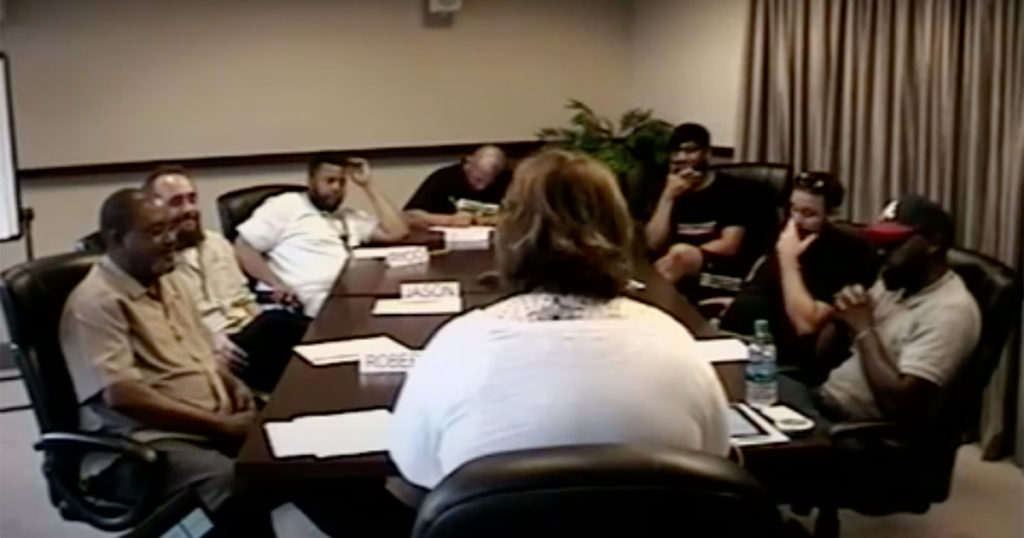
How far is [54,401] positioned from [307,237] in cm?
208

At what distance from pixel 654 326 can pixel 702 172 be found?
133 inches

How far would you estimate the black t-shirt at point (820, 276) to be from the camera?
12.8 ft

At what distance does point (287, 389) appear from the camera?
277 centimetres

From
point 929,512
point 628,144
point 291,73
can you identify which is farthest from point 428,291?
point 291,73

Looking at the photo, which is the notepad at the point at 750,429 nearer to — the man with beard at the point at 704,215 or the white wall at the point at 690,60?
the man with beard at the point at 704,215

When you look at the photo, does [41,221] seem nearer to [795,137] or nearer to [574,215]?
[795,137]

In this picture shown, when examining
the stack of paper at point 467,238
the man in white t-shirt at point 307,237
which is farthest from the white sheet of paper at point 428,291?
the man in white t-shirt at point 307,237

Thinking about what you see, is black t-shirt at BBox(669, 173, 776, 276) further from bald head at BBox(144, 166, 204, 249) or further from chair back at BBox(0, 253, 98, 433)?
chair back at BBox(0, 253, 98, 433)

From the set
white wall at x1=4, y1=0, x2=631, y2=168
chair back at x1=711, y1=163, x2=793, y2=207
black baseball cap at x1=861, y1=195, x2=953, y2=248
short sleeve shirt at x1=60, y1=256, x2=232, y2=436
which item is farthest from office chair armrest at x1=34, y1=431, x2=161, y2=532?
white wall at x1=4, y1=0, x2=631, y2=168

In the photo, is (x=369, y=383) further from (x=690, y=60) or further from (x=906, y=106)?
(x=690, y=60)

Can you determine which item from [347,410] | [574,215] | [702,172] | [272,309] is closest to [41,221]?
[272,309]

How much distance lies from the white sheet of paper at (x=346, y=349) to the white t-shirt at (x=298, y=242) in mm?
1865

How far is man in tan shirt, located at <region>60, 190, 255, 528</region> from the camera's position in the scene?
3014 millimetres

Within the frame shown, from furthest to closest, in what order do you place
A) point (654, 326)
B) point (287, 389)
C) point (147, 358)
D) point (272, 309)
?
point (272, 309) < point (147, 358) < point (287, 389) < point (654, 326)
